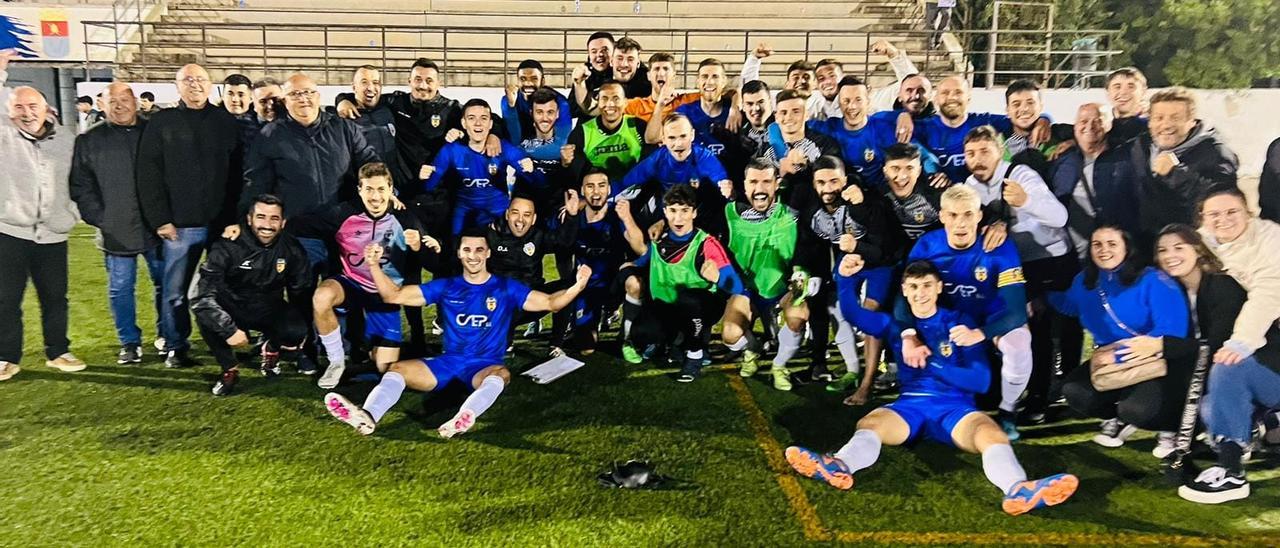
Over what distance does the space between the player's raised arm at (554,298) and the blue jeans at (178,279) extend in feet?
7.47

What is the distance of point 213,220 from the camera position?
5355 mm

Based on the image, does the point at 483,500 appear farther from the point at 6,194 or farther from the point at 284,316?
the point at 6,194

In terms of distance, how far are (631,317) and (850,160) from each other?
1.74 metres

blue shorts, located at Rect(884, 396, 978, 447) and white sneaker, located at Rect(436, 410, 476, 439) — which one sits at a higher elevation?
blue shorts, located at Rect(884, 396, 978, 447)

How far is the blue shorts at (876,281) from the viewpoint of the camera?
4.77m

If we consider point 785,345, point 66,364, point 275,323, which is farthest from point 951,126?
point 66,364

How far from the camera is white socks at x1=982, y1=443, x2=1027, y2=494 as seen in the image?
360cm

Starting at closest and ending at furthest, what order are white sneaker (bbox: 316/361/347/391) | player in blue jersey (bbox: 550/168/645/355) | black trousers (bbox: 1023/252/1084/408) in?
black trousers (bbox: 1023/252/1084/408) < white sneaker (bbox: 316/361/347/391) < player in blue jersey (bbox: 550/168/645/355)

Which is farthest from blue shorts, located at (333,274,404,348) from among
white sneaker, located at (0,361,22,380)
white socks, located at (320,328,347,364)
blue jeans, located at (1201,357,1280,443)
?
blue jeans, located at (1201,357,1280,443)

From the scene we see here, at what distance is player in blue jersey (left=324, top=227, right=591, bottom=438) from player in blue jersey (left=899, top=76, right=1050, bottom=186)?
2264 millimetres

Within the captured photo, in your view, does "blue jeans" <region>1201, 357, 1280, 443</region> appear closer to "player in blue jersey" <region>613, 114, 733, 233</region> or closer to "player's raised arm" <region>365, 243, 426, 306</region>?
"player in blue jersey" <region>613, 114, 733, 233</region>

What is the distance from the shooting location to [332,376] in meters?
5.06

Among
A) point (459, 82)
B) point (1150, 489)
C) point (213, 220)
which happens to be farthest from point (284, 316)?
point (459, 82)

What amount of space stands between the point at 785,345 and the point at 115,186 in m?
4.27
